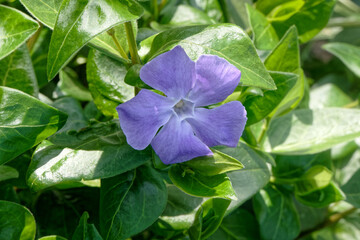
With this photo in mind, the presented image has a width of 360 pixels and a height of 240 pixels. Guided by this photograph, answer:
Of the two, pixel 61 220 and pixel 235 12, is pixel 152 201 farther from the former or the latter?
pixel 235 12

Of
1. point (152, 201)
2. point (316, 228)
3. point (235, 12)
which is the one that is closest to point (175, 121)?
point (152, 201)

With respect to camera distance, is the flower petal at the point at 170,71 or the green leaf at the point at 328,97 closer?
the flower petal at the point at 170,71

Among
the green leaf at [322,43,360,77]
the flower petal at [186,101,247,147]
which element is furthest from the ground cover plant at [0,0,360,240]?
the green leaf at [322,43,360,77]

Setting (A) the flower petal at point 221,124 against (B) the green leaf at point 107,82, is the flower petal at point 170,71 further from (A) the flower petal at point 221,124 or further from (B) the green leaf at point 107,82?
(B) the green leaf at point 107,82

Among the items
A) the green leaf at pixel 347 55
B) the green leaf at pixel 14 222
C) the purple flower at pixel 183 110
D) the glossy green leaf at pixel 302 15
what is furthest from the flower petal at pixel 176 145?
the green leaf at pixel 347 55

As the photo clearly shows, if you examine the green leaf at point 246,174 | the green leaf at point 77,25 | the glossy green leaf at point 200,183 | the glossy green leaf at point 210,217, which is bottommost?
the glossy green leaf at point 210,217

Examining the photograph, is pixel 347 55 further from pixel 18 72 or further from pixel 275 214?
pixel 18 72

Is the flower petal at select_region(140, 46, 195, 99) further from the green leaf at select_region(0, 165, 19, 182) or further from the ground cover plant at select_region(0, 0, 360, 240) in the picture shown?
the green leaf at select_region(0, 165, 19, 182)
